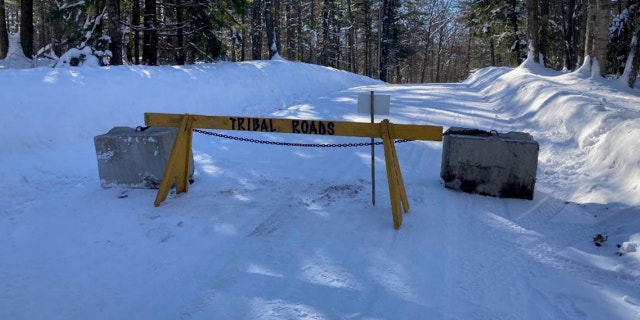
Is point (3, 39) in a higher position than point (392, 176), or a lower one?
higher

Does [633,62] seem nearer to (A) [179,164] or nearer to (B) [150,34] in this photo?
(A) [179,164]

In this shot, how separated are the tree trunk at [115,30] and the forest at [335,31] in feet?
0.10

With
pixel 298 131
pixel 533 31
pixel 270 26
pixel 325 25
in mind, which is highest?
pixel 325 25

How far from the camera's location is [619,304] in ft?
Answer: 11.4

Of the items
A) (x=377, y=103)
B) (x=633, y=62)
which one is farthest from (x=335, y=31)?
(x=377, y=103)

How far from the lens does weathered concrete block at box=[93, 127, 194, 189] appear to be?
20.8 ft

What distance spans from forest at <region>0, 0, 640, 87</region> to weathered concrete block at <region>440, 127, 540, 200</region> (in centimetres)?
996

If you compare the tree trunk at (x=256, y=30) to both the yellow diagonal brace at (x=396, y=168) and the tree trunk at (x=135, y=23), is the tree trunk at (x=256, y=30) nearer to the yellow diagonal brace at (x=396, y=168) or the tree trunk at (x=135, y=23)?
the tree trunk at (x=135, y=23)

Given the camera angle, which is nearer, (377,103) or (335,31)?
(377,103)

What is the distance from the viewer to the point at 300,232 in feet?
16.0

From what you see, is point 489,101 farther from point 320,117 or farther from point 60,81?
point 60,81

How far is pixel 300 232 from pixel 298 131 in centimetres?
132

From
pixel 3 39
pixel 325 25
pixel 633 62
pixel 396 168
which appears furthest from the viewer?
pixel 325 25

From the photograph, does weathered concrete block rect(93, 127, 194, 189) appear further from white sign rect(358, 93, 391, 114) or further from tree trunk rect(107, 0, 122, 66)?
tree trunk rect(107, 0, 122, 66)
